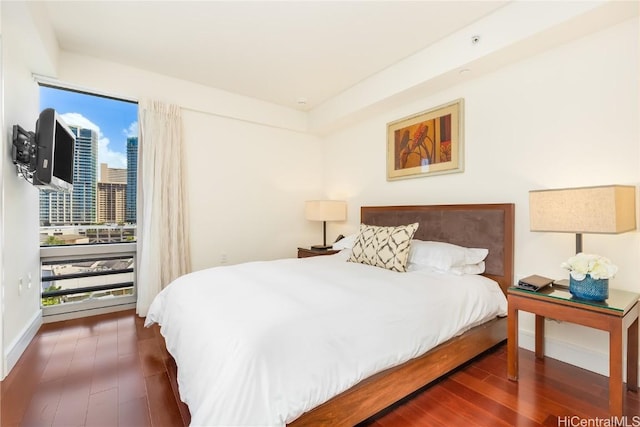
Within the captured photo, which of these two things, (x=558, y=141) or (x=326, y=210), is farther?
(x=326, y=210)

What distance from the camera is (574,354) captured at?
2.10 meters

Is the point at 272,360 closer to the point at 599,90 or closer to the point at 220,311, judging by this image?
the point at 220,311

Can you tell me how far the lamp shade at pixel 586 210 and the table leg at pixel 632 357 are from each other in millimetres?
628

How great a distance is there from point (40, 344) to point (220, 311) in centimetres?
206

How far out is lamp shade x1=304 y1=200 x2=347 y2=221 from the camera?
3.93 meters

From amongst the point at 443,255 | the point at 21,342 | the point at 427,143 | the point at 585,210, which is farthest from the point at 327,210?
the point at 21,342

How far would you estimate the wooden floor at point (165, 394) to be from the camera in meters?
1.55

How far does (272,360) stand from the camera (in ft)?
3.94

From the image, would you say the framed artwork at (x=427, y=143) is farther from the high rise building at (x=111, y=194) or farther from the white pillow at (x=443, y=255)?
the high rise building at (x=111, y=194)

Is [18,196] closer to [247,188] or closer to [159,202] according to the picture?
[159,202]

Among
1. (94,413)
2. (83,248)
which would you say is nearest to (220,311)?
(94,413)

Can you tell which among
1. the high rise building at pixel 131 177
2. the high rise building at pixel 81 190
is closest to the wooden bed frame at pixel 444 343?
the high rise building at pixel 131 177

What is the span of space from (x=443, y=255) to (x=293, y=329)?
155cm

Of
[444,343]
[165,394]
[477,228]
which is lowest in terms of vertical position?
[165,394]
